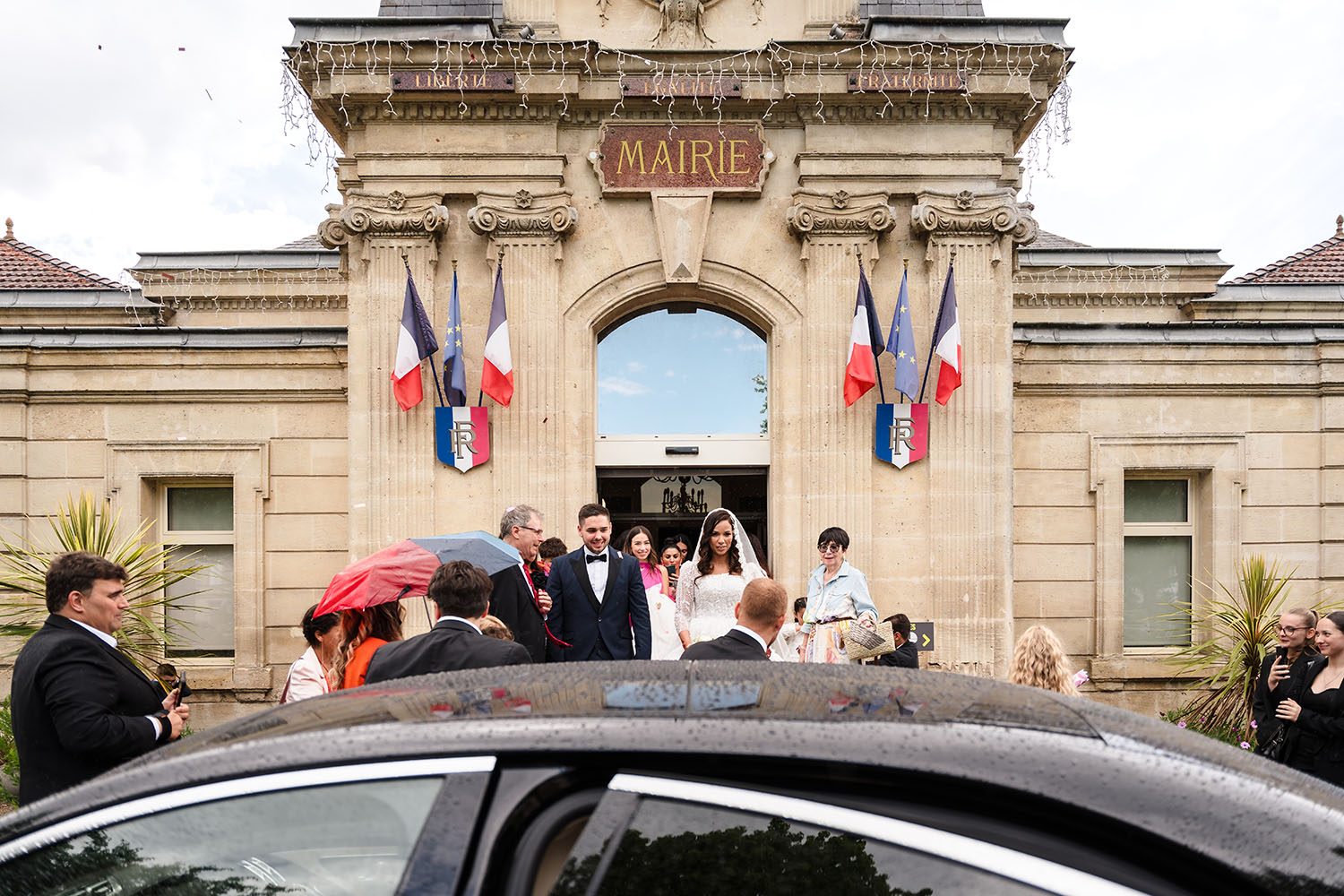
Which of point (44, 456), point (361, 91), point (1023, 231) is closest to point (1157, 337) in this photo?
point (1023, 231)

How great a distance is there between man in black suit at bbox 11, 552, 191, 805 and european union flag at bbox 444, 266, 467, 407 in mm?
6398

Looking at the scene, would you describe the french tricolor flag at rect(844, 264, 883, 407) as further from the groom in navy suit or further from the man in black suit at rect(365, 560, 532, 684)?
the man in black suit at rect(365, 560, 532, 684)

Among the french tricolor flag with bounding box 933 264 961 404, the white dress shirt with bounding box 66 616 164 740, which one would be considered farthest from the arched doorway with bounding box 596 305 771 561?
the white dress shirt with bounding box 66 616 164 740

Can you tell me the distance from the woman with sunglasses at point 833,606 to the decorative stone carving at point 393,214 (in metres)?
5.55

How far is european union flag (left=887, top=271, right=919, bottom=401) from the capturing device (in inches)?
427

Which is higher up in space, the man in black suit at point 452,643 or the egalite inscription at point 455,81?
the egalite inscription at point 455,81

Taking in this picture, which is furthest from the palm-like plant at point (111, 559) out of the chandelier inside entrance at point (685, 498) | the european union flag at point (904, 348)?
the european union flag at point (904, 348)

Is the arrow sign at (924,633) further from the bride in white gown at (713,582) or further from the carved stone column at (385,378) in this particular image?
the carved stone column at (385,378)

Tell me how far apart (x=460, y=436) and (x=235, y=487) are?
3141 mm

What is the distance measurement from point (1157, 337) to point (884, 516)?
4158 millimetres

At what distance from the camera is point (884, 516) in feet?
36.6

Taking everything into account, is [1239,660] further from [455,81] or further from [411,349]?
[455,81]

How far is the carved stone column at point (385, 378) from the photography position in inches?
436

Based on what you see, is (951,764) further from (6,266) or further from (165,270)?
(6,266)
